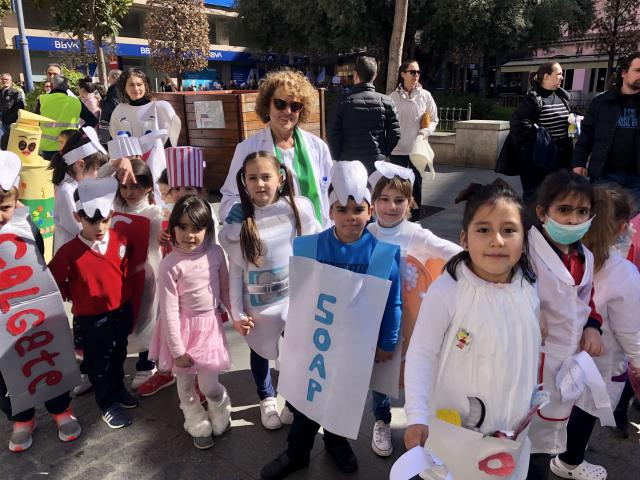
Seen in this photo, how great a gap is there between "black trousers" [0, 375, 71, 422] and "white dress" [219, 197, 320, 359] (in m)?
1.07

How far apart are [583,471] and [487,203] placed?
1.58m

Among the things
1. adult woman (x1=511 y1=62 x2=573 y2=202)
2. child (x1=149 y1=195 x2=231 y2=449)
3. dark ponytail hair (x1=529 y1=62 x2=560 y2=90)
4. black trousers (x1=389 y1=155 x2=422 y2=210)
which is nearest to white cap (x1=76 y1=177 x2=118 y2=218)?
child (x1=149 y1=195 x2=231 y2=449)

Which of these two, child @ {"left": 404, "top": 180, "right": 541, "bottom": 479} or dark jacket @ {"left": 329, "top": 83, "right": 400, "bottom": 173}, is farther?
dark jacket @ {"left": 329, "top": 83, "right": 400, "bottom": 173}

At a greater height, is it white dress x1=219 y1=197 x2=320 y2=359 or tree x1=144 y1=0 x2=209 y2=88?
tree x1=144 y1=0 x2=209 y2=88

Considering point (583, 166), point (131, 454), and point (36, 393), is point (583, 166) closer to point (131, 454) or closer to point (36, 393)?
point (131, 454)

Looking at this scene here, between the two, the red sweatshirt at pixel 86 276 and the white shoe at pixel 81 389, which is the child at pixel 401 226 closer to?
the red sweatshirt at pixel 86 276

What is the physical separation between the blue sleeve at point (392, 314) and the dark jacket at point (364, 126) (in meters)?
3.20

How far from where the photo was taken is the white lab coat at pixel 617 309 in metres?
2.21

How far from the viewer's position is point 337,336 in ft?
7.22

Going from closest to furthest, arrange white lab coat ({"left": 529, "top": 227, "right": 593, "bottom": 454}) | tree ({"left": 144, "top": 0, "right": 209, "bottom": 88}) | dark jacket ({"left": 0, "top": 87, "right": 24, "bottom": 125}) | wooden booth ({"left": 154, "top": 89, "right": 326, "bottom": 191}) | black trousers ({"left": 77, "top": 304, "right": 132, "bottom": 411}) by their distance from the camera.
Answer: white lab coat ({"left": 529, "top": 227, "right": 593, "bottom": 454}) → black trousers ({"left": 77, "top": 304, "right": 132, "bottom": 411}) → wooden booth ({"left": 154, "top": 89, "right": 326, "bottom": 191}) → dark jacket ({"left": 0, "top": 87, "right": 24, "bottom": 125}) → tree ({"left": 144, "top": 0, "right": 209, "bottom": 88})

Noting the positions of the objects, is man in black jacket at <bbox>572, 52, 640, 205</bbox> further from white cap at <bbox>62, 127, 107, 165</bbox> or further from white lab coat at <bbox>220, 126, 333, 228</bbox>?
white cap at <bbox>62, 127, 107, 165</bbox>

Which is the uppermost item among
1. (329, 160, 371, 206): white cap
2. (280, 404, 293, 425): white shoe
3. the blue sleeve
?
(329, 160, 371, 206): white cap

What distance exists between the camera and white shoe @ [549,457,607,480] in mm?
2443

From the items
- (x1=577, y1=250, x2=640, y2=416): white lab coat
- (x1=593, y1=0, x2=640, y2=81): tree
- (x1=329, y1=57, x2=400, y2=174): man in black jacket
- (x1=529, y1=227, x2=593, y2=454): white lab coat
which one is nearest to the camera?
(x1=529, y1=227, x2=593, y2=454): white lab coat
